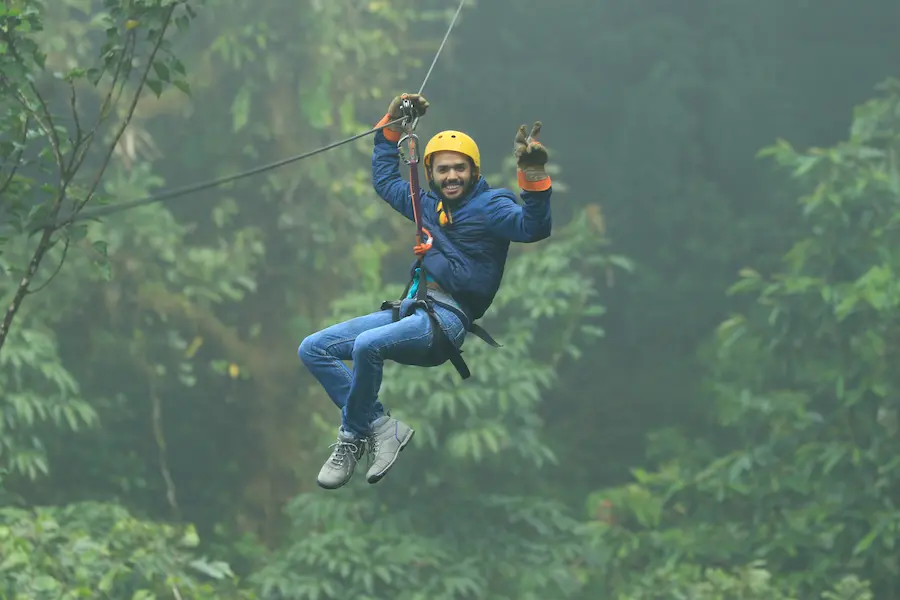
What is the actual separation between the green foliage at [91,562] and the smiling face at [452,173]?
4.64 m

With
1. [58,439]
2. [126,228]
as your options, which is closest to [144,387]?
[58,439]

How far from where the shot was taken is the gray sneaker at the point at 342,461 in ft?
16.0

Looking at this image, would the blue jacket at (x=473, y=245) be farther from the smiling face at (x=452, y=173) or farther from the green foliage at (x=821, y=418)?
the green foliage at (x=821, y=418)

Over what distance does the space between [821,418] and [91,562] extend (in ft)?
21.8

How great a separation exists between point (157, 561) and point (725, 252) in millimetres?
9551

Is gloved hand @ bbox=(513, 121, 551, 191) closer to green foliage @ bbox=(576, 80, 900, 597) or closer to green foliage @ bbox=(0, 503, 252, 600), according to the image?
green foliage @ bbox=(0, 503, 252, 600)

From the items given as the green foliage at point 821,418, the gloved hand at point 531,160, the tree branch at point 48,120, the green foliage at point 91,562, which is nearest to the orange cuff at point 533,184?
the gloved hand at point 531,160

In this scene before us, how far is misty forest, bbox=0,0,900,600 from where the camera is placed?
487 inches

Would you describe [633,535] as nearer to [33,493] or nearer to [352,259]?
[352,259]

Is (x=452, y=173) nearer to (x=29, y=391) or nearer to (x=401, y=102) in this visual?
(x=401, y=102)

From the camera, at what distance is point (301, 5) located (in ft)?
47.0

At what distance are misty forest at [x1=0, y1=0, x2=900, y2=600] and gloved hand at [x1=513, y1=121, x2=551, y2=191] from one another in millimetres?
5685

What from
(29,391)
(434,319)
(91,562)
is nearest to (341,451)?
(434,319)

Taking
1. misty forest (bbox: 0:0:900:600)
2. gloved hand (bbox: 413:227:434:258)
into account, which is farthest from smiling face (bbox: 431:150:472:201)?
misty forest (bbox: 0:0:900:600)
